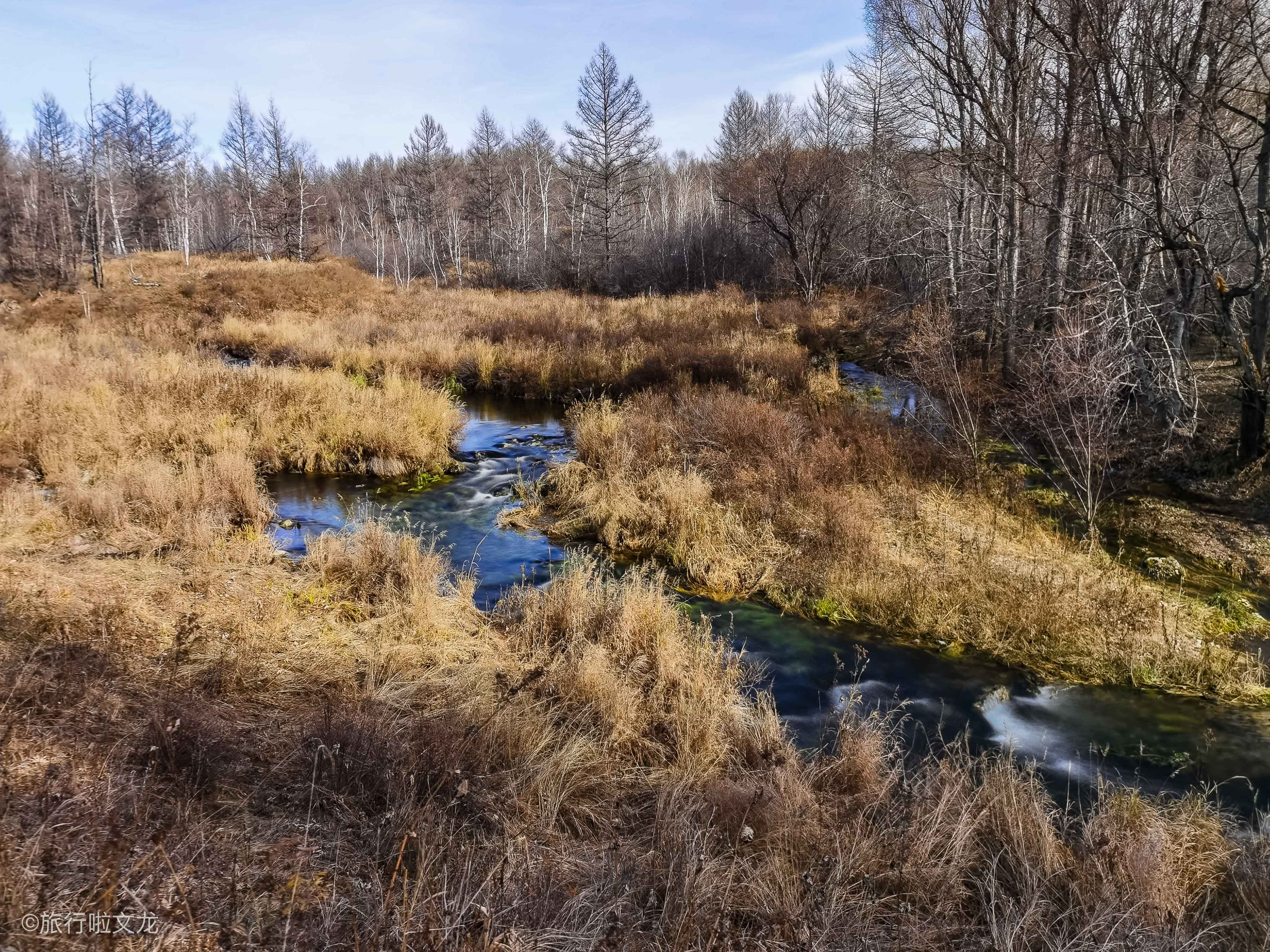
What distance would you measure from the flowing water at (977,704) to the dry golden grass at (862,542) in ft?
0.93

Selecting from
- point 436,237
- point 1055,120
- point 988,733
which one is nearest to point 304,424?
point 988,733

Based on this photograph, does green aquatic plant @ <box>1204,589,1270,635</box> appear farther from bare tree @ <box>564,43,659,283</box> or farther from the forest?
bare tree @ <box>564,43,659,283</box>

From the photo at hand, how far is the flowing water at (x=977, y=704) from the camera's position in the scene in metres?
4.64

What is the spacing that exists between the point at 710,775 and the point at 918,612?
3.38m

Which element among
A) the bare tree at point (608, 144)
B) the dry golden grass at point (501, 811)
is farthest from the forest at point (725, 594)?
the bare tree at point (608, 144)

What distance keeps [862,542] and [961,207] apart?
43.4 ft

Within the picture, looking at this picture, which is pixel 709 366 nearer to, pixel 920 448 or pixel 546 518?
pixel 920 448

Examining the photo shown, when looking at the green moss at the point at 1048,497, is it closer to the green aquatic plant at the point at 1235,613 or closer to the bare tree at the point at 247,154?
the green aquatic plant at the point at 1235,613

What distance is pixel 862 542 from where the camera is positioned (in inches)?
293

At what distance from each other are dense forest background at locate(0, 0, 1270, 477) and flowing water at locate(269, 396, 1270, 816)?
3.24 meters

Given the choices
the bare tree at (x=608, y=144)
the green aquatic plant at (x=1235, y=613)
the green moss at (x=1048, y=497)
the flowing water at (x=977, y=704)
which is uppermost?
the bare tree at (x=608, y=144)

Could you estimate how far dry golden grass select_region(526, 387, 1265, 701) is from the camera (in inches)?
234

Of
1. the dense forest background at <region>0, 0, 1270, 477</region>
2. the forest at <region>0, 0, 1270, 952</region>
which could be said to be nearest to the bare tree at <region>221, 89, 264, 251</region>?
the dense forest background at <region>0, 0, 1270, 477</region>

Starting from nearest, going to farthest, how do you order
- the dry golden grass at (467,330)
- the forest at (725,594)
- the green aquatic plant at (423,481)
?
the forest at (725,594) < the green aquatic plant at (423,481) < the dry golden grass at (467,330)
